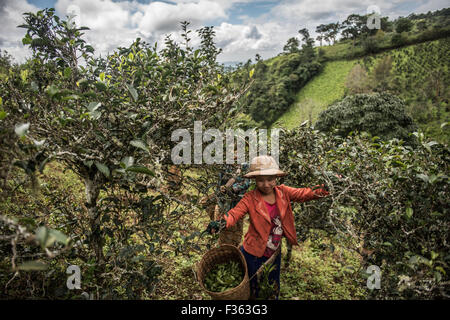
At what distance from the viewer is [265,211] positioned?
2531 millimetres

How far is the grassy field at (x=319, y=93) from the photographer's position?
31.8m

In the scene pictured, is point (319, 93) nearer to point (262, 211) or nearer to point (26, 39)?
point (262, 211)

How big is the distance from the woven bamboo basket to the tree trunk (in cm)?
102

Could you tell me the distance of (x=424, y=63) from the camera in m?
32.3

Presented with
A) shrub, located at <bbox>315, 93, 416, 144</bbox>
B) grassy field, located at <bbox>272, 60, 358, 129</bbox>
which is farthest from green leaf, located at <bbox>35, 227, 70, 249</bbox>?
grassy field, located at <bbox>272, 60, 358, 129</bbox>

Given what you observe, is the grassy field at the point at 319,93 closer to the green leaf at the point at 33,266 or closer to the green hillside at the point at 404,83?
the green hillside at the point at 404,83

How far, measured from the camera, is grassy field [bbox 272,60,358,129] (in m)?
31.8

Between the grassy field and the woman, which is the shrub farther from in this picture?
the woman

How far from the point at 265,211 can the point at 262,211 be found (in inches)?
1.6

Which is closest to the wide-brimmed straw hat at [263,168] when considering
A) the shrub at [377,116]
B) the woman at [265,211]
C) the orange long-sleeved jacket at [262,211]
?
the woman at [265,211]

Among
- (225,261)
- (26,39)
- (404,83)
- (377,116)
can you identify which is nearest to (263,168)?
(225,261)
